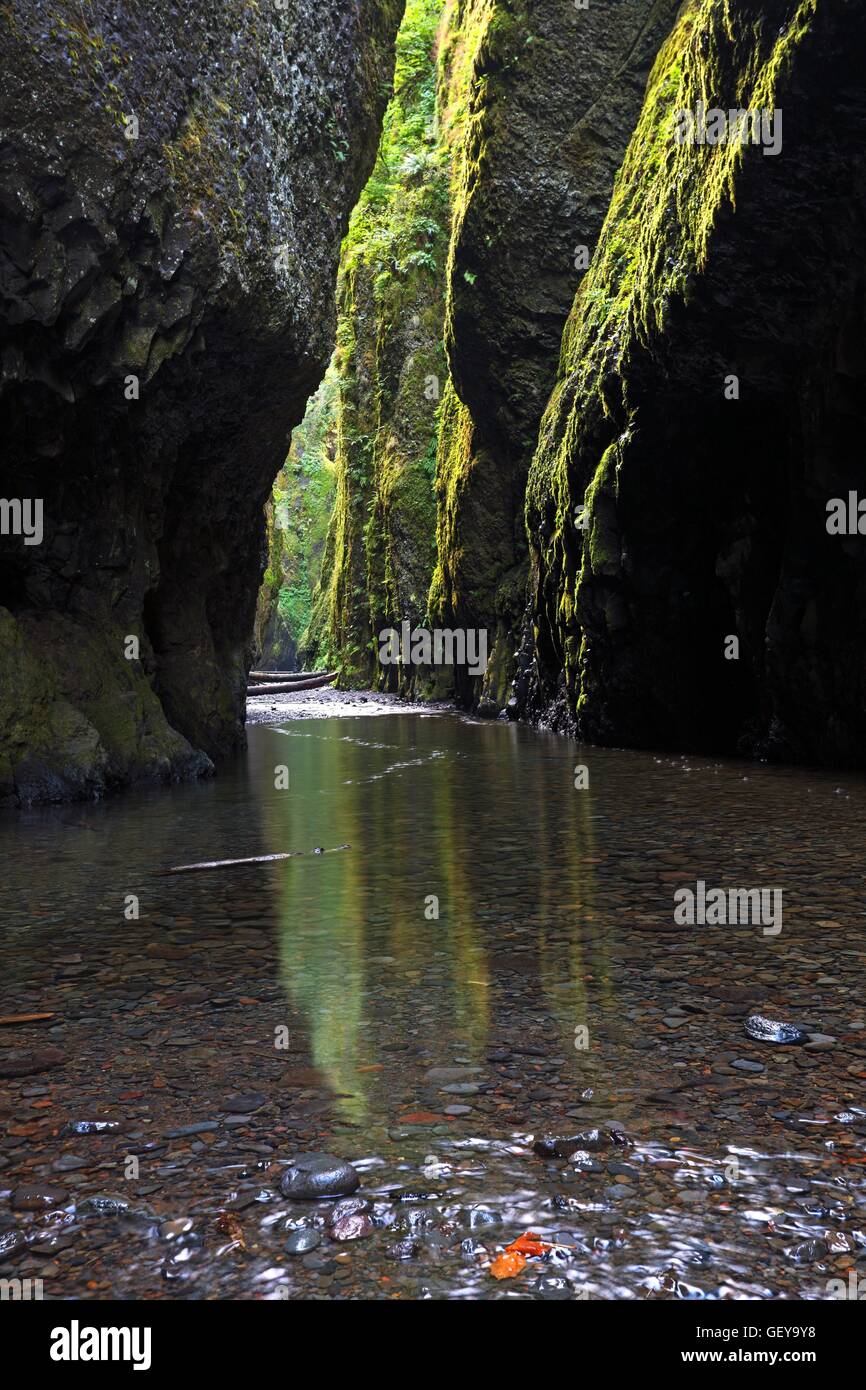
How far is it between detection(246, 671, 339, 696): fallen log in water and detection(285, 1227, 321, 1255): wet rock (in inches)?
1426

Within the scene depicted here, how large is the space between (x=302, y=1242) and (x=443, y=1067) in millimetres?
991

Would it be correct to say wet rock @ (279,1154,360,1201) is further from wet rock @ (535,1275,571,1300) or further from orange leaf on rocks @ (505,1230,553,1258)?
wet rock @ (535,1275,571,1300)

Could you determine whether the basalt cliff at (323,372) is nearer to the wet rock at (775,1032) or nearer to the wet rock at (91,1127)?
the wet rock at (775,1032)

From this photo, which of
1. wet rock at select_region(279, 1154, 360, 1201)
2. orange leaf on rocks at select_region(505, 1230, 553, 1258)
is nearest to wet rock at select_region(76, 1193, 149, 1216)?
wet rock at select_region(279, 1154, 360, 1201)

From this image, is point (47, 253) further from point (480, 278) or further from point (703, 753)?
Answer: point (480, 278)

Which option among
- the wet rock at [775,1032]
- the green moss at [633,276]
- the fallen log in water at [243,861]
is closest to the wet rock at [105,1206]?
the wet rock at [775,1032]

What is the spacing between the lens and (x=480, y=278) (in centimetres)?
2233

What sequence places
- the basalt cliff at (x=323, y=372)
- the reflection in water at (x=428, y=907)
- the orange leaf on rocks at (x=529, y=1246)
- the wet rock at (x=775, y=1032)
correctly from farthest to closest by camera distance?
the basalt cliff at (x=323, y=372) < the reflection in water at (x=428, y=907) < the wet rock at (x=775, y=1032) < the orange leaf on rocks at (x=529, y=1246)

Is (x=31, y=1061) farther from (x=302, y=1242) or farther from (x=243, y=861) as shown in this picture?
(x=243, y=861)

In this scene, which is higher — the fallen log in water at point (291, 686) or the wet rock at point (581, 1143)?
the fallen log in water at point (291, 686)

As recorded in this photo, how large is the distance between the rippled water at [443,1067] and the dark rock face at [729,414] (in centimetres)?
413

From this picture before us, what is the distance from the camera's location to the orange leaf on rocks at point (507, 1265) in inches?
79.9
